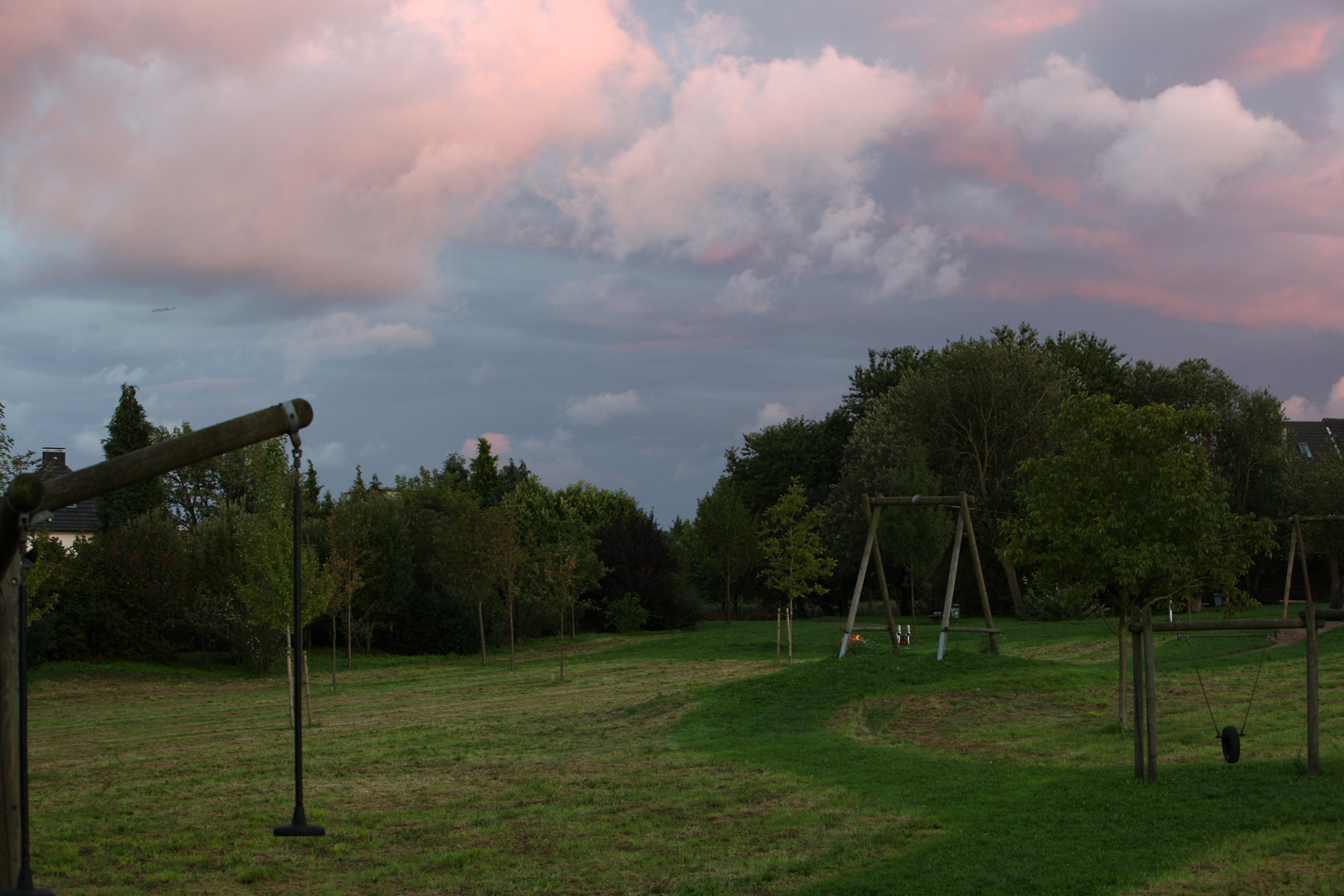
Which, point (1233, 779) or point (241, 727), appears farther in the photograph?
point (241, 727)

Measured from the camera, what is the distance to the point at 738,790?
11867mm

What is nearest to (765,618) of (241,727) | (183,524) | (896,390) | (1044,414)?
(896,390)

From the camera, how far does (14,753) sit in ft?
23.4

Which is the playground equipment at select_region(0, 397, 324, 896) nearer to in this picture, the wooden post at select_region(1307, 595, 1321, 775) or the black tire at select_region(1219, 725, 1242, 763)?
the black tire at select_region(1219, 725, 1242, 763)

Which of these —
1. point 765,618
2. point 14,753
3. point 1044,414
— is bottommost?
point 765,618

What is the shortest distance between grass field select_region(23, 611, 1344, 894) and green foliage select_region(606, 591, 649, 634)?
82.8ft

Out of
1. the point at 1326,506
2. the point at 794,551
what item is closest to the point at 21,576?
the point at 794,551

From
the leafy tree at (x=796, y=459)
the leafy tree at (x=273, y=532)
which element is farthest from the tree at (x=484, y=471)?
the leafy tree at (x=273, y=532)

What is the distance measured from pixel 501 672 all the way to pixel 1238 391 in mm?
41253

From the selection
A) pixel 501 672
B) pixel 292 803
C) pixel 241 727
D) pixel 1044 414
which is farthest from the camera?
pixel 1044 414

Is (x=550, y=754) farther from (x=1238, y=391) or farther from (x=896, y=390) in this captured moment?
(x=1238, y=391)

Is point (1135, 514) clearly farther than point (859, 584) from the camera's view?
No

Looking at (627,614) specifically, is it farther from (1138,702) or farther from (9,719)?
(9,719)

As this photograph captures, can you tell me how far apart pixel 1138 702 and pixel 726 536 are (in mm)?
40252
